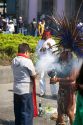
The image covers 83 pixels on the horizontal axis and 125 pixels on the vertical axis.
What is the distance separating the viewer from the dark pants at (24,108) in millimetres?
7441

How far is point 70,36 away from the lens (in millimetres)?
6777

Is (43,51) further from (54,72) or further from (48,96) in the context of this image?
(54,72)

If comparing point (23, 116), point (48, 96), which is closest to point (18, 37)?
point (48, 96)

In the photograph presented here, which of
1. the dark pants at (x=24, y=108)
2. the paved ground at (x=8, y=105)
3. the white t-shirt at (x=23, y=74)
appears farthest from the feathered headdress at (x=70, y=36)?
the paved ground at (x=8, y=105)

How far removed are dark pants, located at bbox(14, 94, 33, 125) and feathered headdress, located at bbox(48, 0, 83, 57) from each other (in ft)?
3.46

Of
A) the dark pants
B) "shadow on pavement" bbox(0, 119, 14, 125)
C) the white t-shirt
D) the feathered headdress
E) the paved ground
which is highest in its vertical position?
the feathered headdress

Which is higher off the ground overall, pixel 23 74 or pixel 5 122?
pixel 23 74

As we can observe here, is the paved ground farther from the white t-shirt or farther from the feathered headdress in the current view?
the feathered headdress

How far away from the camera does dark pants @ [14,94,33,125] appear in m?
7.44

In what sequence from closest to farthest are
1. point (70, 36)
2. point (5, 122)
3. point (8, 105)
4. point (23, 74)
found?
1. point (70, 36)
2. point (23, 74)
3. point (5, 122)
4. point (8, 105)

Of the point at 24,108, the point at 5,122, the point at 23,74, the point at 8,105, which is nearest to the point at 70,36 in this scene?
the point at 23,74

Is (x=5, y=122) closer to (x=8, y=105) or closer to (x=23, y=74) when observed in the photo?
(x=8, y=105)

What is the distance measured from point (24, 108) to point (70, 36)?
144 centimetres

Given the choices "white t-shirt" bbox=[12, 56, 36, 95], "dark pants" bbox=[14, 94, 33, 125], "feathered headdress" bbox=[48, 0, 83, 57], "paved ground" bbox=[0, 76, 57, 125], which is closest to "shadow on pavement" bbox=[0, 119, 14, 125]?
"paved ground" bbox=[0, 76, 57, 125]
